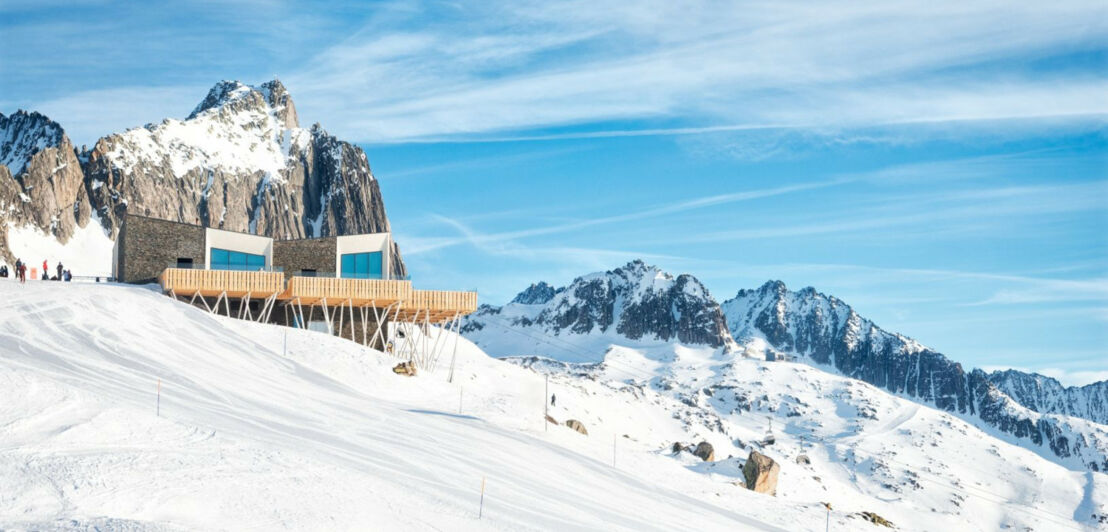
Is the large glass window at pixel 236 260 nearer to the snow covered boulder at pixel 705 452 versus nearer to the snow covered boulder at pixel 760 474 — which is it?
the snow covered boulder at pixel 705 452

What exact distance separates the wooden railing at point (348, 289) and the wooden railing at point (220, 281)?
3.28 feet

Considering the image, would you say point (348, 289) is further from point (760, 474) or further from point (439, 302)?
point (760, 474)

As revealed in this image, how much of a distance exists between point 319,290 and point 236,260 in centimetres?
745

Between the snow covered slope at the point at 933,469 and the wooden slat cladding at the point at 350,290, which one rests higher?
the wooden slat cladding at the point at 350,290

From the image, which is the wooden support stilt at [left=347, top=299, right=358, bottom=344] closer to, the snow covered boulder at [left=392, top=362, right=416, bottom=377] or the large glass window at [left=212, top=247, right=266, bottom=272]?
the large glass window at [left=212, top=247, right=266, bottom=272]

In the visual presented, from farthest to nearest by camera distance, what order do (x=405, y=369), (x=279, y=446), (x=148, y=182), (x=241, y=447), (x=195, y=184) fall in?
(x=195, y=184) → (x=148, y=182) → (x=405, y=369) → (x=279, y=446) → (x=241, y=447)

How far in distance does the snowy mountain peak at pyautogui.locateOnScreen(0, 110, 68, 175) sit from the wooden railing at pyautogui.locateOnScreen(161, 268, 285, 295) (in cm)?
11689

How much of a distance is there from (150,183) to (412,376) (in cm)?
13721

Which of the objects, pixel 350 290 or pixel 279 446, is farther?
pixel 350 290

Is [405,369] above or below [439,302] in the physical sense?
below

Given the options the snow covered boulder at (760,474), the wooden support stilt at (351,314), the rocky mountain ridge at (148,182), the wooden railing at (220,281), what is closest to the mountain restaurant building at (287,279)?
the wooden railing at (220,281)

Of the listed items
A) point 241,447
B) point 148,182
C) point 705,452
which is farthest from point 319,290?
point 148,182

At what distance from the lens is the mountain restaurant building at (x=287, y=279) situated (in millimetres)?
54812

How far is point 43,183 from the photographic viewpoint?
145 m
